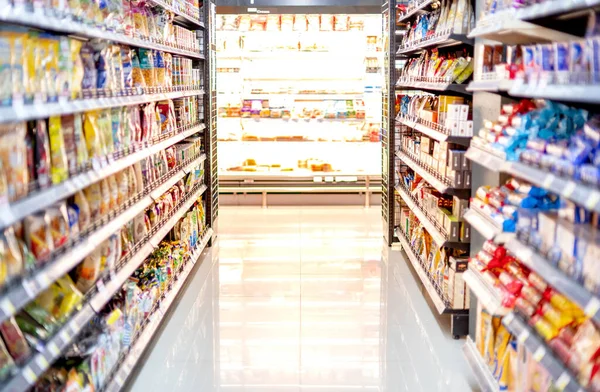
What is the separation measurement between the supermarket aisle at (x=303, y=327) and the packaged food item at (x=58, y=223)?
48.2 inches

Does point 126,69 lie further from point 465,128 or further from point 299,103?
point 299,103

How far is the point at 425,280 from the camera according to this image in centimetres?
548

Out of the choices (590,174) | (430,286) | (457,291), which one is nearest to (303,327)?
(430,286)

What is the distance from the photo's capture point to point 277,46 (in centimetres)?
1016

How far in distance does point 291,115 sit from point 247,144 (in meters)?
0.83

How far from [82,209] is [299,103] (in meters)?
7.05

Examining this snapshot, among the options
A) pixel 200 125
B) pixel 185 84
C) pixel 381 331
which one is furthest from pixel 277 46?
pixel 381 331

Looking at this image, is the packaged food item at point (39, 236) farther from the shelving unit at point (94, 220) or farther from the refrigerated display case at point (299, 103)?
the refrigerated display case at point (299, 103)

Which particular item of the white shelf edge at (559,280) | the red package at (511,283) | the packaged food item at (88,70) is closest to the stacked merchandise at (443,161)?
the red package at (511,283)

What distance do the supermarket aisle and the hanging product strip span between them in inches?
29.7

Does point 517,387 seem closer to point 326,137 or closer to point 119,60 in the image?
point 119,60

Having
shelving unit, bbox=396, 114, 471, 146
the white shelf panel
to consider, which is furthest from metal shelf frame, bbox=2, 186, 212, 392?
shelving unit, bbox=396, 114, 471, 146

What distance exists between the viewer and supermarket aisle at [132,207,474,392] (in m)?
4.22

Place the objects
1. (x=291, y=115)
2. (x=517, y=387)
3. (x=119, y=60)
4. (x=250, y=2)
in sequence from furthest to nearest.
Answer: (x=291, y=115) < (x=250, y=2) < (x=119, y=60) < (x=517, y=387)
